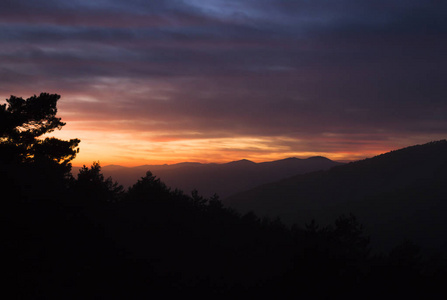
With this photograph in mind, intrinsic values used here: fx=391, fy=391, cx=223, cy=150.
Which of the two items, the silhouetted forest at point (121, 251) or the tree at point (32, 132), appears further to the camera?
the tree at point (32, 132)

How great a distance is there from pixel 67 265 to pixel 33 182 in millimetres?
7728

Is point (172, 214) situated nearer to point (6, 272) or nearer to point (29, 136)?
point (29, 136)

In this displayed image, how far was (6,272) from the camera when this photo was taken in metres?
13.0

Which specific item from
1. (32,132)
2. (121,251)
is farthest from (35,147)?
(121,251)

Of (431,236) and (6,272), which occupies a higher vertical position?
(6,272)

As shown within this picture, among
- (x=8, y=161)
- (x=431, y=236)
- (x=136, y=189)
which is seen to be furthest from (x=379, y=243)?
(x=8, y=161)

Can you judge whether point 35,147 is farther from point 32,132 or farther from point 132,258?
point 132,258

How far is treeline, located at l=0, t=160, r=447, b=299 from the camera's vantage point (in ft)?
49.7

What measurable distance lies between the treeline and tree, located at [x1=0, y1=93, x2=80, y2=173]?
2346mm

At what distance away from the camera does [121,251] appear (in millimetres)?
19828

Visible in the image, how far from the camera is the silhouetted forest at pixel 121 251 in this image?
607 inches

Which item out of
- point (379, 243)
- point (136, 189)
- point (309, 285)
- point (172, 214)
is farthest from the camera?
→ point (379, 243)

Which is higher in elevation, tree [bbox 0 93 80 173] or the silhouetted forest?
tree [bbox 0 93 80 173]

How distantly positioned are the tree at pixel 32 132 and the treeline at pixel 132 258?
7.70 feet
